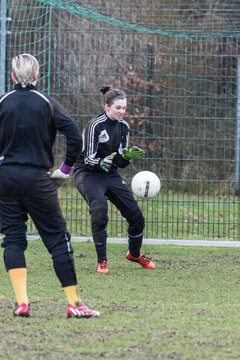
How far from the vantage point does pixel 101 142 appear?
9352mm

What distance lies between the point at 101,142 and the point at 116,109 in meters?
0.37

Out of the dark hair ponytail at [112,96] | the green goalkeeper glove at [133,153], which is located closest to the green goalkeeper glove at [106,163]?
the green goalkeeper glove at [133,153]

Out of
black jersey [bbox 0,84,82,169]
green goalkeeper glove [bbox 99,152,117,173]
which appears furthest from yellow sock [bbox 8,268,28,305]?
green goalkeeper glove [bbox 99,152,117,173]

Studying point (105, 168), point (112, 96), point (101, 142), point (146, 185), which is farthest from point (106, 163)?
point (146, 185)

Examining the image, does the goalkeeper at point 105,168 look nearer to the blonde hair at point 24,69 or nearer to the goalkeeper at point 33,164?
the goalkeeper at point 33,164

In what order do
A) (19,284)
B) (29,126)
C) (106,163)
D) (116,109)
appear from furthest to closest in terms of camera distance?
(116,109)
(106,163)
(19,284)
(29,126)

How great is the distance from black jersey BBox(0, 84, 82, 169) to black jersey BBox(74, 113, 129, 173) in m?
2.58

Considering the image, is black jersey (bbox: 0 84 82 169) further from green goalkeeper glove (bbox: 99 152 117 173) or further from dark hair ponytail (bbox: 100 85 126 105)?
dark hair ponytail (bbox: 100 85 126 105)

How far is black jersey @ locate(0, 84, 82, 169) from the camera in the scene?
259 inches

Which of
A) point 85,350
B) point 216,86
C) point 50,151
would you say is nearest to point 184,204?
point 216,86

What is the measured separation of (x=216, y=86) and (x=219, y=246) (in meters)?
2.22

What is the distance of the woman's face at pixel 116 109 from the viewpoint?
9.23 metres

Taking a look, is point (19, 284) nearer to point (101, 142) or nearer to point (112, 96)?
point (101, 142)

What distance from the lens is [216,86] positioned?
12.7 metres
